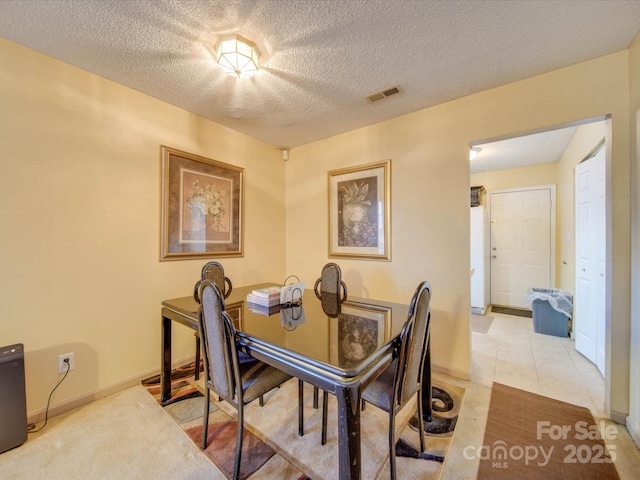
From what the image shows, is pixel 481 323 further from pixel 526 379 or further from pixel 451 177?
pixel 451 177

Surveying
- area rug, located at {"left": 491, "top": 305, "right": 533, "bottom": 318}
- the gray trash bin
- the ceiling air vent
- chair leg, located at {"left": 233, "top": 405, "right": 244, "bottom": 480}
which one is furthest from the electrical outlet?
area rug, located at {"left": 491, "top": 305, "right": 533, "bottom": 318}

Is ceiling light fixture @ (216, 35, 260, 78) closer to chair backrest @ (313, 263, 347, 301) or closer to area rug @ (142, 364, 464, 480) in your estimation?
chair backrest @ (313, 263, 347, 301)

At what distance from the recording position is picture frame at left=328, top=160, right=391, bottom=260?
108 inches

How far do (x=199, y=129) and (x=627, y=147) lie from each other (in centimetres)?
345

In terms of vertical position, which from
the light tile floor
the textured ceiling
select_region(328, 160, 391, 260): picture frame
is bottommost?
the light tile floor

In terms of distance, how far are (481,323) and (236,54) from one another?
4269 mm

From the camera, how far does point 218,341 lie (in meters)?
1.34

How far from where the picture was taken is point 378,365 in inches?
44.7

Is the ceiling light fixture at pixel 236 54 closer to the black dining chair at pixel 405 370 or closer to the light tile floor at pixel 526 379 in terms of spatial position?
the black dining chair at pixel 405 370

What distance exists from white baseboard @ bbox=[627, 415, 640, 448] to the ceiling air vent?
2787mm

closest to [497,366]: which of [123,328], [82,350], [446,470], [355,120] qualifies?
[446,470]

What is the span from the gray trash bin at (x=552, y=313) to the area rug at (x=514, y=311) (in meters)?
0.80

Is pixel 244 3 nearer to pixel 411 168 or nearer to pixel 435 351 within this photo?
pixel 411 168

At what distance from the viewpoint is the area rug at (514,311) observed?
409cm
